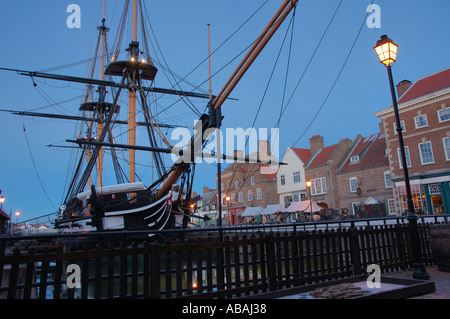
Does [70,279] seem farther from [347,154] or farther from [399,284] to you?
[347,154]

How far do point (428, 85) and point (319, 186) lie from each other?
15.4 m

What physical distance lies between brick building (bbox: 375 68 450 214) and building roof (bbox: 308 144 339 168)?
977 cm

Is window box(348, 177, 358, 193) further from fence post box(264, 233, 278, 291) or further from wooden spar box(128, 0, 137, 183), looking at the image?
fence post box(264, 233, 278, 291)

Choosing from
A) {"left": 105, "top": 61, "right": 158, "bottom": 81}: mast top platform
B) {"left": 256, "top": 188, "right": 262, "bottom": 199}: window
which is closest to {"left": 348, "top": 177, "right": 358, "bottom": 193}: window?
{"left": 256, "top": 188, "right": 262, "bottom": 199}: window

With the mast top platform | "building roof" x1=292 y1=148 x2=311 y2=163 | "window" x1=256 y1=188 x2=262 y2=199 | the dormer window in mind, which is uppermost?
the mast top platform

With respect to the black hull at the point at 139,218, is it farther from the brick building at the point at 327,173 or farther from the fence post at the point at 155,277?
the brick building at the point at 327,173

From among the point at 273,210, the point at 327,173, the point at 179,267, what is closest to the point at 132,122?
the point at 273,210

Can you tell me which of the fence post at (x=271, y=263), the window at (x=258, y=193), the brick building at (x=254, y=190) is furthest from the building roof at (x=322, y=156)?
the fence post at (x=271, y=263)

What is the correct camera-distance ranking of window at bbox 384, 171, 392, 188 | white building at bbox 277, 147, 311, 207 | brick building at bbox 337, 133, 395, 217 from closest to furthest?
brick building at bbox 337, 133, 395, 217 → window at bbox 384, 171, 392, 188 → white building at bbox 277, 147, 311, 207

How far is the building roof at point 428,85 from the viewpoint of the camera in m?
26.9

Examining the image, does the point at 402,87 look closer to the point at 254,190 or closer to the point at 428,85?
the point at 428,85

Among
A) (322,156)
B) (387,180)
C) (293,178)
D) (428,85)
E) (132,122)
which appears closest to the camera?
(132,122)

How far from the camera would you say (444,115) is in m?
25.4

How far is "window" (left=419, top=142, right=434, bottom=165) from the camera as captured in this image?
26.1 meters
